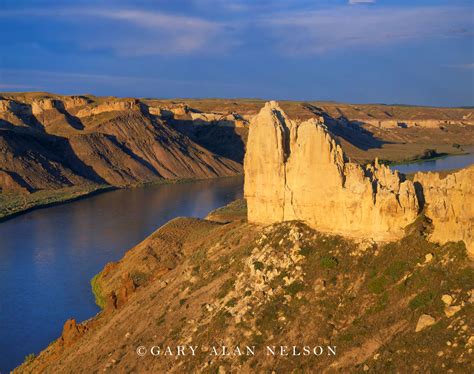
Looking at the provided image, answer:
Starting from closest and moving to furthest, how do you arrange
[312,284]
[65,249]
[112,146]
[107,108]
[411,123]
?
[312,284] → [65,249] → [112,146] → [107,108] → [411,123]

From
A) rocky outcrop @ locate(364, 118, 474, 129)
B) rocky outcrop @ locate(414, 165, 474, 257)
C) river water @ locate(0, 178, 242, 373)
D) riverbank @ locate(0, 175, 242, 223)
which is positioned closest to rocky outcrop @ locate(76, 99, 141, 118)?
riverbank @ locate(0, 175, 242, 223)

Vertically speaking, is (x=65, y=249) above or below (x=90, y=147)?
below

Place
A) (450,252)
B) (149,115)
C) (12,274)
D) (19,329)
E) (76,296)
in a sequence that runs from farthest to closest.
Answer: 1. (149,115)
2. (12,274)
3. (76,296)
4. (19,329)
5. (450,252)

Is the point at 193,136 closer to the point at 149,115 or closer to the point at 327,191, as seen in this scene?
the point at 149,115

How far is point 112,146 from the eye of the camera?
111 m

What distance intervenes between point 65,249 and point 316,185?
3150cm

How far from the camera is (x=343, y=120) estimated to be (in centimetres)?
16712

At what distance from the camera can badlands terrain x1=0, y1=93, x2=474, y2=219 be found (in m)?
93.6

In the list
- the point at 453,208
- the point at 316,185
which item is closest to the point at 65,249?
the point at 316,185

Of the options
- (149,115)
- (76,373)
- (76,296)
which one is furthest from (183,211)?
(149,115)

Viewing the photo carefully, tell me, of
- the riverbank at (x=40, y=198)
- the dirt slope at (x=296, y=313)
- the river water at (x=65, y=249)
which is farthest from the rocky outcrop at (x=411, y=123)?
the dirt slope at (x=296, y=313)

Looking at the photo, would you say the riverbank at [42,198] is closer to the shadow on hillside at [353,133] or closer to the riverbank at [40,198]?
the riverbank at [40,198]

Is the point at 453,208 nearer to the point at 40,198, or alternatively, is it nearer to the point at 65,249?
the point at 65,249

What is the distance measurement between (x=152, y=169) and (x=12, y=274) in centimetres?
6561
